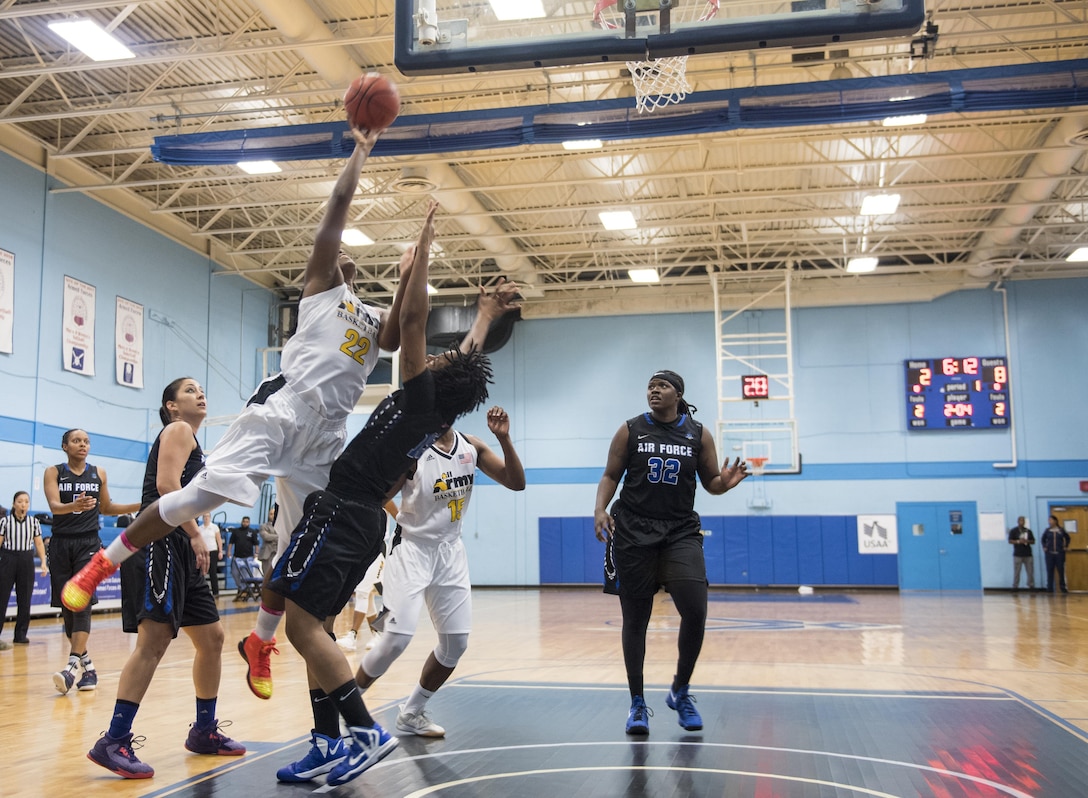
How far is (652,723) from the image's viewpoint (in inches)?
216

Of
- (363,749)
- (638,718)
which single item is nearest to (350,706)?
(363,749)

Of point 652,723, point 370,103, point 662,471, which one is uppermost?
point 370,103

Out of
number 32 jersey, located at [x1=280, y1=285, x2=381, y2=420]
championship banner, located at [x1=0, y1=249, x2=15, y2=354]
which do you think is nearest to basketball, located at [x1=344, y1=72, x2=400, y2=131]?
number 32 jersey, located at [x1=280, y1=285, x2=381, y2=420]

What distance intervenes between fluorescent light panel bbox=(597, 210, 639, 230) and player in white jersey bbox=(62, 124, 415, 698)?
46.9ft

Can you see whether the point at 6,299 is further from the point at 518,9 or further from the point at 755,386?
the point at 755,386

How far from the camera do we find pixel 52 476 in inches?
301

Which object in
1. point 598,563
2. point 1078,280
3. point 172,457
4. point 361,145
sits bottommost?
point 598,563

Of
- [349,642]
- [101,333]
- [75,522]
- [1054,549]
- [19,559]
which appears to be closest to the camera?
[75,522]

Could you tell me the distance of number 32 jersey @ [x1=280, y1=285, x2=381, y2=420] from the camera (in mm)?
4117

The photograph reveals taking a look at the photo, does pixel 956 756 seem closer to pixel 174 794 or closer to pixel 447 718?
pixel 447 718

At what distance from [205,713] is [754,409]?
19.7 meters

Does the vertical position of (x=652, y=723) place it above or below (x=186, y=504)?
below

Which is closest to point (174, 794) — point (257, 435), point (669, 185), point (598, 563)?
point (257, 435)

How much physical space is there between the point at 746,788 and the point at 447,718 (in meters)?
2.23
